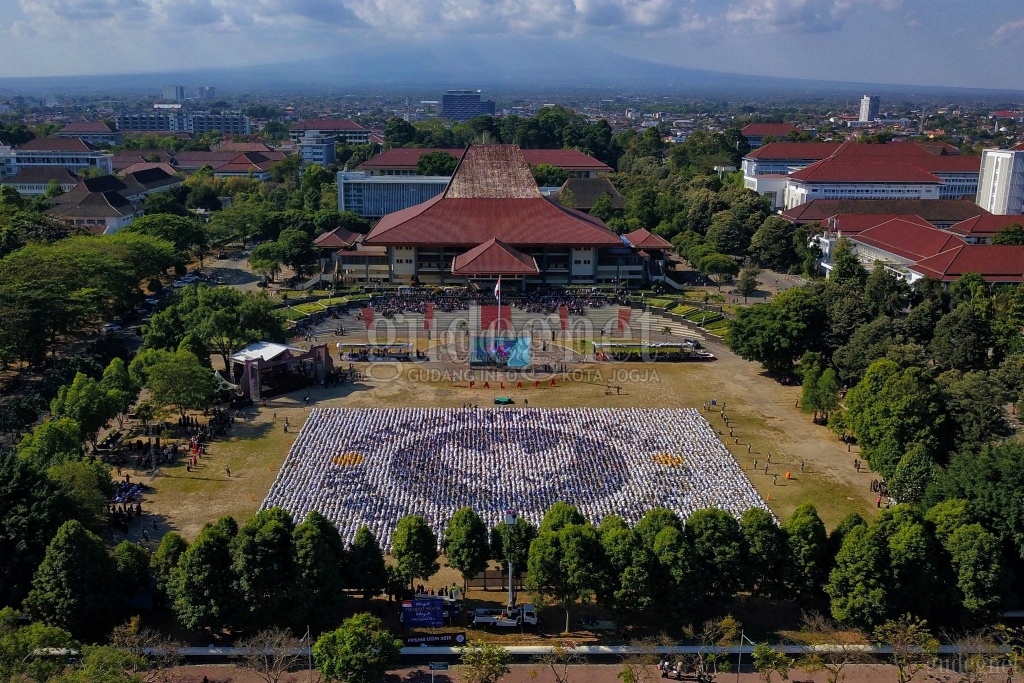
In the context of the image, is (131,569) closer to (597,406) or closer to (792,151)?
(597,406)

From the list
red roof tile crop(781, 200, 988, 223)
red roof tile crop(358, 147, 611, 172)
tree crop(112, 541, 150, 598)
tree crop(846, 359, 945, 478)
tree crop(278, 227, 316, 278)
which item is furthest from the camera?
red roof tile crop(358, 147, 611, 172)

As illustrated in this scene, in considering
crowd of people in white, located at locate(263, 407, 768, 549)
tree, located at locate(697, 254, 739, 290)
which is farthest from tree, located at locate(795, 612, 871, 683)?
tree, located at locate(697, 254, 739, 290)

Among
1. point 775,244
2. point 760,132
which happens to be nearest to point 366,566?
point 775,244

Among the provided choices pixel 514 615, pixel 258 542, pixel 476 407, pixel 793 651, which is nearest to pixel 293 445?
pixel 476 407

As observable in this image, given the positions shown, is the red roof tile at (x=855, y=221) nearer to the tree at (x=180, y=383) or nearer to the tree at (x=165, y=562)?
the tree at (x=180, y=383)

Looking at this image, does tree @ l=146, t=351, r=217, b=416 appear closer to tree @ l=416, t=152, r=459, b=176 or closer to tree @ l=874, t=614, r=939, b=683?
tree @ l=874, t=614, r=939, b=683

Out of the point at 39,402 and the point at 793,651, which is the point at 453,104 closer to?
the point at 39,402
